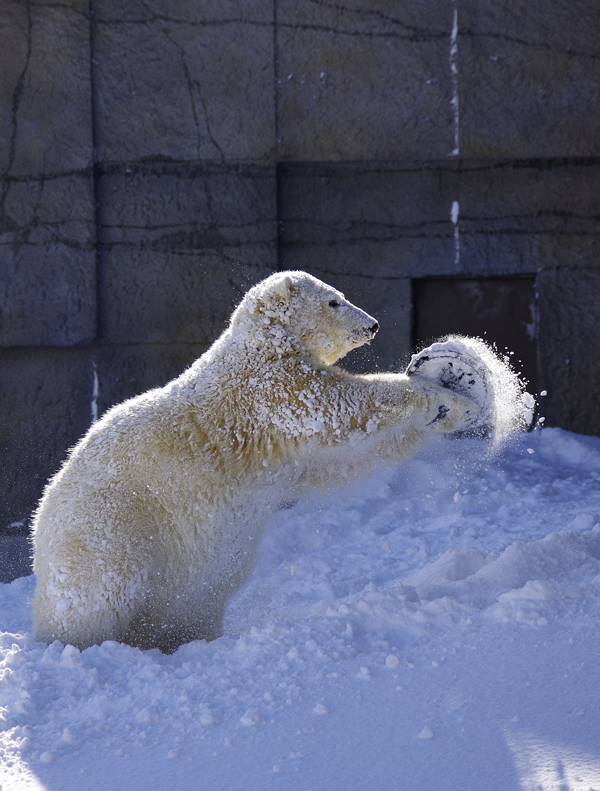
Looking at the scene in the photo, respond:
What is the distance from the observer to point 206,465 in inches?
90.6

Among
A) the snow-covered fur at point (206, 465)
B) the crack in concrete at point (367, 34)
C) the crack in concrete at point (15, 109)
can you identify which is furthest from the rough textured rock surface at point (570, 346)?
the crack in concrete at point (15, 109)

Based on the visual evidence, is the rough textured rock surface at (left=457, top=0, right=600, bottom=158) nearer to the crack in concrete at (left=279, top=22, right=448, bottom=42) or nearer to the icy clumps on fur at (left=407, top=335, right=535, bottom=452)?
the crack in concrete at (left=279, top=22, right=448, bottom=42)

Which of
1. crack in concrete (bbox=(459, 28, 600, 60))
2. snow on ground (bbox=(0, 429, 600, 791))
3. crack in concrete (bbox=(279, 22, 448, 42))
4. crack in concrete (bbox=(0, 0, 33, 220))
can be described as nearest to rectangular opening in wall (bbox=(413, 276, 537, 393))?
crack in concrete (bbox=(459, 28, 600, 60))

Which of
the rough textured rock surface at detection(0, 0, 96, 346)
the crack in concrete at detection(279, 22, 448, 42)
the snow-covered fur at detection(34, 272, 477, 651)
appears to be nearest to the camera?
the snow-covered fur at detection(34, 272, 477, 651)

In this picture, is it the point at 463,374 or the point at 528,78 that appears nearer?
the point at 463,374

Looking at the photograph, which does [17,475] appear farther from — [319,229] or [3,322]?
[319,229]

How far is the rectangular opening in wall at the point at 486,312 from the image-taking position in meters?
5.24

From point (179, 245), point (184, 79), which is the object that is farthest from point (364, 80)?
point (179, 245)

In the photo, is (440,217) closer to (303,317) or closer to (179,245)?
(179,245)

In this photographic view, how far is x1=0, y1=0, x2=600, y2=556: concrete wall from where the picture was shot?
189 inches

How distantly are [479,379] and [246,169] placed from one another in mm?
3010

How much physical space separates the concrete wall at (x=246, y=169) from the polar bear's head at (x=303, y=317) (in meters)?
2.49

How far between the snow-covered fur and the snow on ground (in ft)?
0.62

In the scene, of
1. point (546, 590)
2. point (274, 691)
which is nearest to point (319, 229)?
point (546, 590)
